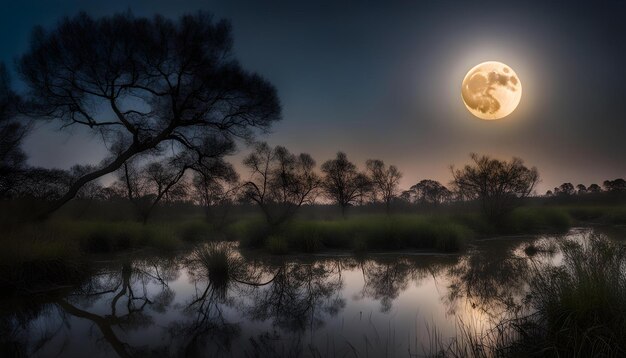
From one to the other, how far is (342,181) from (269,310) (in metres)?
32.8

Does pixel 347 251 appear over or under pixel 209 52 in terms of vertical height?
under

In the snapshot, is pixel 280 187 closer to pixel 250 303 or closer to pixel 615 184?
pixel 250 303

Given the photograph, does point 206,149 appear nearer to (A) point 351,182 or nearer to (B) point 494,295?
(B) point 494,295

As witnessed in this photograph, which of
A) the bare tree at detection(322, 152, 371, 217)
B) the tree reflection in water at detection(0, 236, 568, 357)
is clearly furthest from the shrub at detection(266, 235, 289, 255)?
the bare tree at detection(322, 152, 371, 217)

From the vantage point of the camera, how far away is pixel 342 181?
39.7 m

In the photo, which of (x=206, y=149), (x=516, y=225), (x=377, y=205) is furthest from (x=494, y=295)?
(x=377, y=205)

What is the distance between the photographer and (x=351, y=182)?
40.2 meters

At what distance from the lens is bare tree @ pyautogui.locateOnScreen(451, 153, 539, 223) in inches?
925

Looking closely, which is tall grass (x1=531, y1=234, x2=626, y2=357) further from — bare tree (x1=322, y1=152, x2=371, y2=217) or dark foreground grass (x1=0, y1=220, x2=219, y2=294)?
bare tree (x1=322, y1=152, x2=371, y2=217)

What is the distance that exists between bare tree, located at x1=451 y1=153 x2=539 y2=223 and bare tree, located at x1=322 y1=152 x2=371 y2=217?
14.5m

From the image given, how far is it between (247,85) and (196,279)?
678cm

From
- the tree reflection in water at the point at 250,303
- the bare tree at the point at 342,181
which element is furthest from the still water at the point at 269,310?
the bare tree at the point at 342,181

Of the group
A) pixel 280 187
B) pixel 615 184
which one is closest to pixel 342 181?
pixel 280 187

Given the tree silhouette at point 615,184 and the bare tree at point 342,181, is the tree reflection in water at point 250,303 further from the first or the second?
the tree silhouette at point 615,184
